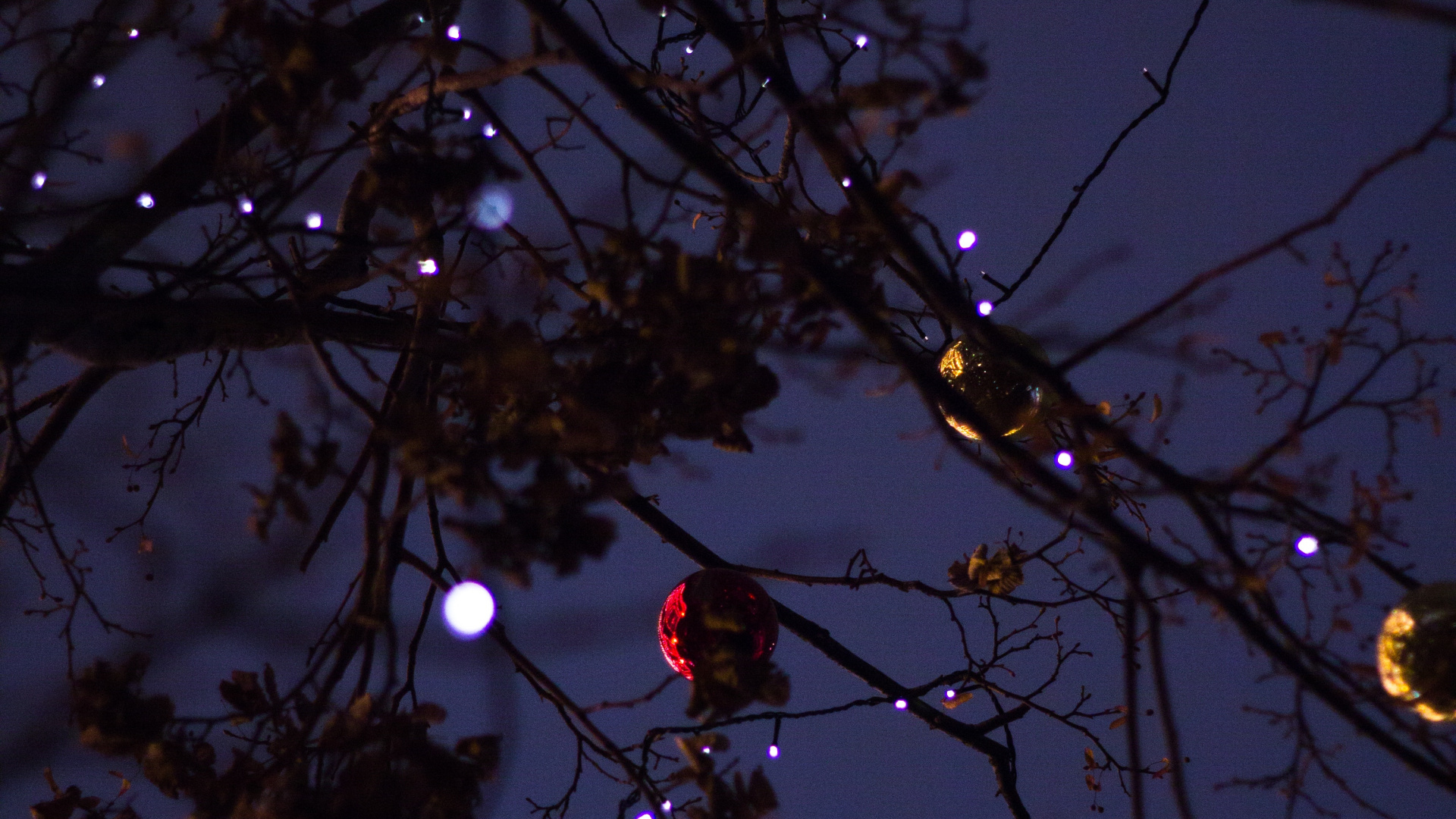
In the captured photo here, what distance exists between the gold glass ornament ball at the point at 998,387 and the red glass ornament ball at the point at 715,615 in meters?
0.36

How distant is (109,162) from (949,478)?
2.40 meters

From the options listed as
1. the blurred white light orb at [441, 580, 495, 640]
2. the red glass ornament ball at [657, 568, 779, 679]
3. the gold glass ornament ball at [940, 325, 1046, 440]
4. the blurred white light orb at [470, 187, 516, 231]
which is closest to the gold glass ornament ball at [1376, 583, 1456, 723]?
the gold glass ornament ball at [940, 325, 1046, 440]

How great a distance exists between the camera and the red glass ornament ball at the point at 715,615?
3.96ft

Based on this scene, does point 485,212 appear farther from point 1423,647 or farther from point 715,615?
point 1423,647

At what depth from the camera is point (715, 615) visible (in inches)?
46.2

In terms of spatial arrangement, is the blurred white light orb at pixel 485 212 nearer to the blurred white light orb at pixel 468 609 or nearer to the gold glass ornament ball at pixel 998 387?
the blurred white light orb at pixel 468 609

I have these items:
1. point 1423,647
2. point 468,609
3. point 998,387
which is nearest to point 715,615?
point 468,609

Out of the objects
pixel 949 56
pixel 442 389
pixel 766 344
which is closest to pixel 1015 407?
pixel 766 344

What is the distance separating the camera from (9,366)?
3.06ft

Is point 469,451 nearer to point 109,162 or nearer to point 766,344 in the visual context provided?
point 766,344

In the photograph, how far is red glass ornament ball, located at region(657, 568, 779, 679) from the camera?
1208 mm

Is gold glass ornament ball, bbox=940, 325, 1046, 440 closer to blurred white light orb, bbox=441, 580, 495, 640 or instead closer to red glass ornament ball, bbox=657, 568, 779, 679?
red glass ornament ball, bbox=657, 568, 779, 679

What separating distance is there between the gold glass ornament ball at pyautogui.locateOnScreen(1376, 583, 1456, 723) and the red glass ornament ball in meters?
0.72

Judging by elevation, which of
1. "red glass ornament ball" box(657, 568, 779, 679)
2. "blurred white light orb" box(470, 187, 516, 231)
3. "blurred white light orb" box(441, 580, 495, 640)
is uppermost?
"blurred white light orb" box(470, 187, 516, 231)
